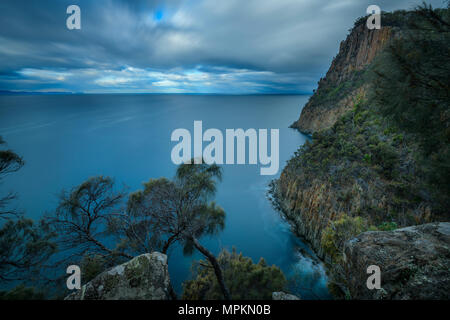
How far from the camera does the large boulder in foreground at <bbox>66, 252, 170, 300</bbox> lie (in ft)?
10.3

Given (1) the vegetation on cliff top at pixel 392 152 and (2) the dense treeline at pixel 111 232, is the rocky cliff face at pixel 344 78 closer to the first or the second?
(1) the vegetation on cliff top at pixel 392 152

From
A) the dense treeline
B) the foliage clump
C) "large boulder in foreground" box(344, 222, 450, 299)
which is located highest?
"large boulder in foreground" box(344, 222, 450, 299)

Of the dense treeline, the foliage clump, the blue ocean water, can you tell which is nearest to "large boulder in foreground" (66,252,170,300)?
the dense treeline

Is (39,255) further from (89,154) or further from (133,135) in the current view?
(133,135)

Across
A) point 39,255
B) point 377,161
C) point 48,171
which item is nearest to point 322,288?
point 377,161

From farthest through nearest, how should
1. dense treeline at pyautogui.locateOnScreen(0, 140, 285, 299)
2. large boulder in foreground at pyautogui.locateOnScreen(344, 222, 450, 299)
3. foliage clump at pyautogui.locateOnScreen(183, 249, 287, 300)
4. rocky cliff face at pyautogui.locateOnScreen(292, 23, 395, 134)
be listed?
rocky cliff face at pyautogui.locateOnScreen(292, 23, 395, 134)
foliage clump at pyautogui.locateOnScreen(183, 249, 287, 300)
dense treeline at pyautogui.locateOnScreen(0, 140, 285, 299)
large boulder in foreground at pyautogui.locateOnScreen(344, 222, 450, 299)

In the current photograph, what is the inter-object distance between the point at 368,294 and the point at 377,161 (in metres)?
11.3

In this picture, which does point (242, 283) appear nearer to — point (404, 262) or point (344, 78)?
point (404, 262)

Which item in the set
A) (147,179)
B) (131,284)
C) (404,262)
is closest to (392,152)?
(404,262)

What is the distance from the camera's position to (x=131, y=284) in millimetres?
3277

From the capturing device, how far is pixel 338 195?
409 inches

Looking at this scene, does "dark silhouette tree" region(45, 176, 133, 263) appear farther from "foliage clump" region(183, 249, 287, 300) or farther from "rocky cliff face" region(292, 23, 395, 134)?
"rocky cliff face" region(292, 23, 395, 134)

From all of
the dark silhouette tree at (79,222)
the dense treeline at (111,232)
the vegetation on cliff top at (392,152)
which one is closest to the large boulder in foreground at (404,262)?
the vegetation on cliff top at (392,152)

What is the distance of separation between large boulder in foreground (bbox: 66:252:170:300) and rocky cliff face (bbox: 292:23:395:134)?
29.0m
